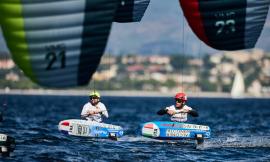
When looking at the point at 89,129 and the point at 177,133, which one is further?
the point at 89,129

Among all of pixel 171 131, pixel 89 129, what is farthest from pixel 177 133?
pixel 89 129

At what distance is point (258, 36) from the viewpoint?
27875 mm

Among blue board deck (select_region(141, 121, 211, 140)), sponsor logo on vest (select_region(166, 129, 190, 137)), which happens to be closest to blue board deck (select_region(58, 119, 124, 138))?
blue board deck (select_region(141, 121, 211, 140))

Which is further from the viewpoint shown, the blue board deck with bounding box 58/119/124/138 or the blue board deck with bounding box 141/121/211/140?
the blue board deck with bounding box 58/119/124/138

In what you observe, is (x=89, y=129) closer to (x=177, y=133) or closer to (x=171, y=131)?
(x=171, y=131)

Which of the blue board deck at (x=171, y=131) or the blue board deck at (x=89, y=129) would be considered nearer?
the blue board deck at (x=171, y=131)

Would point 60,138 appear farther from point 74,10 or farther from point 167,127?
point 74,10

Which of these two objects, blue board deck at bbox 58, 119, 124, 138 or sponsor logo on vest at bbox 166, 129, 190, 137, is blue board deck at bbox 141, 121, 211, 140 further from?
blue board deck at bbox 58, 119, 124, 138

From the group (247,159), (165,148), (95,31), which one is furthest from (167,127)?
(95,31)

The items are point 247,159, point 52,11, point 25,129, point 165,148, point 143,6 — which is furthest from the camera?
point 25,129

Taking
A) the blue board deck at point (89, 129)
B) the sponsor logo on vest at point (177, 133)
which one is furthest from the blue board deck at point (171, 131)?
the blue board deck at point (89, 129)

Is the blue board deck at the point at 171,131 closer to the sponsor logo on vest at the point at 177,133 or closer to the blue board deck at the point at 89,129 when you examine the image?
the sponsor logo on vest at the point at 177,133

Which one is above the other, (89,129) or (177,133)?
(89,129)

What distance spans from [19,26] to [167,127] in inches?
502
